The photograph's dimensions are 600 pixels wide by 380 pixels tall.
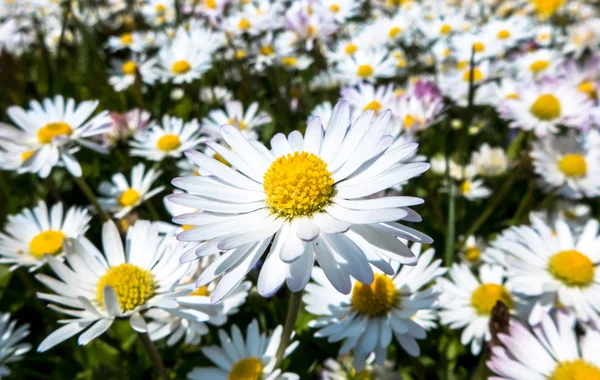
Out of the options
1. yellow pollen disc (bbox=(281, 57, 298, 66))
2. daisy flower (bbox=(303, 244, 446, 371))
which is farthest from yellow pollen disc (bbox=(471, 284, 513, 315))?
yellow pollen disc (bbox=(281, 57, 298, 66))

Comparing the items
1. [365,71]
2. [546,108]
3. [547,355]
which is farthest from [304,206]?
[365,71]

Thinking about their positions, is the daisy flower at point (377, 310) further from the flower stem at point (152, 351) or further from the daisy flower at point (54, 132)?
the daisy flower at point (54, 132)

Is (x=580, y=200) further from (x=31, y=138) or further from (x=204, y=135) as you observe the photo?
(x=31, y=138)

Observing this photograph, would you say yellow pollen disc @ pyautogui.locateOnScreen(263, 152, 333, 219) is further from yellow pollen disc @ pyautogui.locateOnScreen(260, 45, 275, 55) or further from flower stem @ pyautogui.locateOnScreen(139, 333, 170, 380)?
yellow pollen disc @ pyautogui.locateOnScreen(260, 45, 275, 55)

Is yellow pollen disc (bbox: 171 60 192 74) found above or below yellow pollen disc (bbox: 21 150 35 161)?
above

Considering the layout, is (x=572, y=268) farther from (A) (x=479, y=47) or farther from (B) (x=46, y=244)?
(A) (x=479, y=47)

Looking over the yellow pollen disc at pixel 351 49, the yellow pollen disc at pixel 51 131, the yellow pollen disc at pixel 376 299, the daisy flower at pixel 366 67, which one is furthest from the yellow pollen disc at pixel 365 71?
the yellow pollen disc at pixel 376 299

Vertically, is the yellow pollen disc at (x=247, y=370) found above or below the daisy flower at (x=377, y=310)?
below

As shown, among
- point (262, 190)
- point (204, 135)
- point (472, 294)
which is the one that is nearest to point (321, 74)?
point (204, 135)
